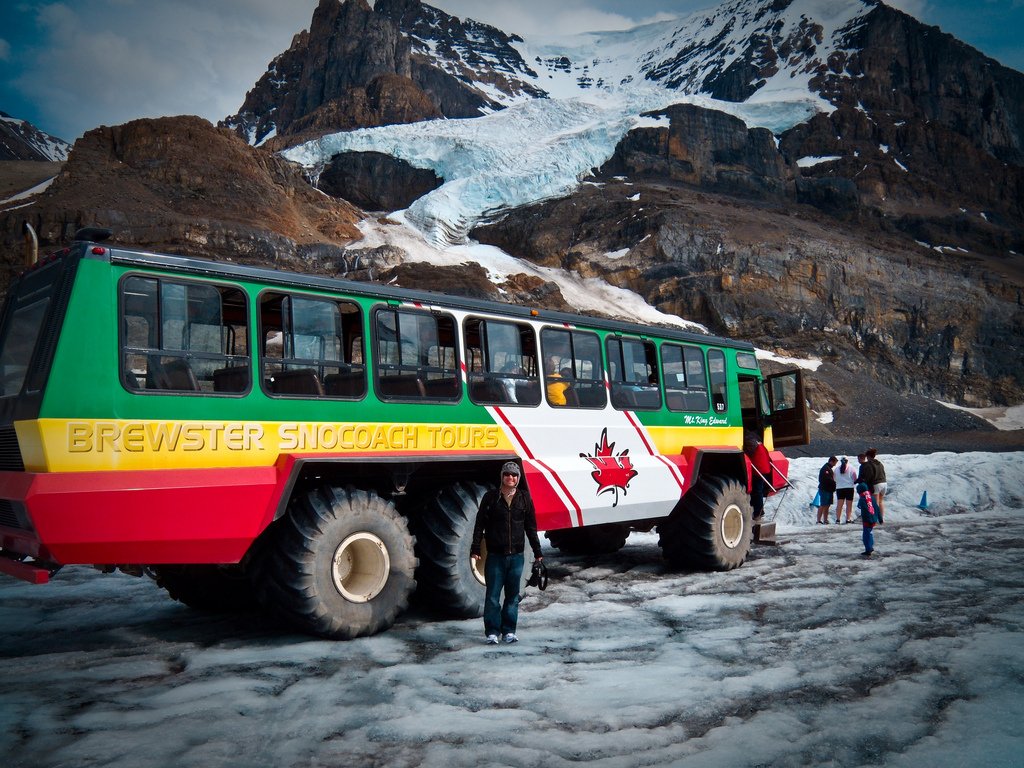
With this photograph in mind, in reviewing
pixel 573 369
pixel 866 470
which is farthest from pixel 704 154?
pixel 573 369

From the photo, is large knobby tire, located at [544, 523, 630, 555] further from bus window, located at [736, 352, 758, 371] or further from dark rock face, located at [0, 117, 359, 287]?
dark rock face, located at [0, 117, 359, 287]

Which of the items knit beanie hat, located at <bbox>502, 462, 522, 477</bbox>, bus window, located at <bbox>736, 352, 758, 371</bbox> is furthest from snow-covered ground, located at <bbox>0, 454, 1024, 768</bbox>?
bus window, located at <bbox>736, 352, 758, 371</bbox>

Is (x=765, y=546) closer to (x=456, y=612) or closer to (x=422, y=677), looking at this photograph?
(x=456, y=612)

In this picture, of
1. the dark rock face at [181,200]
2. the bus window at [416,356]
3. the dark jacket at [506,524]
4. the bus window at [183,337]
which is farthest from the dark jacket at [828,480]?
the dark rock face at [181,200]

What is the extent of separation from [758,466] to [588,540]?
2.87 m

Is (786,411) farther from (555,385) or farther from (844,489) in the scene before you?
(844,489)

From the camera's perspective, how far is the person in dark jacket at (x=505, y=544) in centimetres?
634

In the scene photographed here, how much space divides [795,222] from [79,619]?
286 feet

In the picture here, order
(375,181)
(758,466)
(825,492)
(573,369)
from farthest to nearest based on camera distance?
(375,181) < (825,492) < (758,466) < (573,369)

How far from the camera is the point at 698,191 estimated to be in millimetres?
96625

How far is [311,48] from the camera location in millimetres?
137125

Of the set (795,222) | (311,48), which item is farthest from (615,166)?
(311,48)

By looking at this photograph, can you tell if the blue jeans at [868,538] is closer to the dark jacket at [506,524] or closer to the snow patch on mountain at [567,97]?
the dark jacket at [506,524]

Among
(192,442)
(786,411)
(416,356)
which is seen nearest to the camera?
(192,442)
